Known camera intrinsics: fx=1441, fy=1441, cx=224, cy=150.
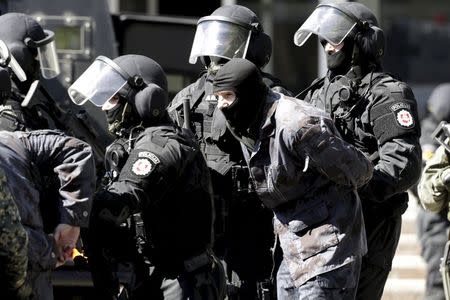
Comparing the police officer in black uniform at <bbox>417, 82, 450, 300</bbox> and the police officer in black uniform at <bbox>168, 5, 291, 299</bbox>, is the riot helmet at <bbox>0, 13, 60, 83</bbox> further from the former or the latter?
the police officer in black uniform at <bbox>417, 82, 450, 300</bbox>

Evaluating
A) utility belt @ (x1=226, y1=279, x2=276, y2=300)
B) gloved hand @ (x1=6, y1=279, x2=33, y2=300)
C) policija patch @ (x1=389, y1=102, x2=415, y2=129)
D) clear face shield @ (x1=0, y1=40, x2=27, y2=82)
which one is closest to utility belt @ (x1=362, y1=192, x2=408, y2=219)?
policija patch @ (x1=389, y1=102, x2=415, y2=129)

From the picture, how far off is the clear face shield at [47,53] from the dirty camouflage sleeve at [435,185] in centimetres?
212

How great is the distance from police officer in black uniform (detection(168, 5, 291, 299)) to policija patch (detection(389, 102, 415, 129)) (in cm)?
67

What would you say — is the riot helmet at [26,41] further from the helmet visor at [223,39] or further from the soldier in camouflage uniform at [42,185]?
the soldier in camouflage uniform at [42,185]

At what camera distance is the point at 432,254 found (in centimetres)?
948

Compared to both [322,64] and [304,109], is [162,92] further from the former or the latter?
[322,64]

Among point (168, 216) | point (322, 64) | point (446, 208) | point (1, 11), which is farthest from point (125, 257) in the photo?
point (322, 64)

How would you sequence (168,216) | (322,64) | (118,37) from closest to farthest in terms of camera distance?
1. (168,216)
2. (118,37)
3. (322,64)

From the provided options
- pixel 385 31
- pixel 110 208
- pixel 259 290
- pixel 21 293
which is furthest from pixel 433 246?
pixel 21 293

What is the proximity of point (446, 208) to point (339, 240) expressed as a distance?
2.12 metres

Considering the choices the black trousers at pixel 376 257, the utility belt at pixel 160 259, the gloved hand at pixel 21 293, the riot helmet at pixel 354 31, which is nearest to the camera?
the gloved hand at pixel 21 293

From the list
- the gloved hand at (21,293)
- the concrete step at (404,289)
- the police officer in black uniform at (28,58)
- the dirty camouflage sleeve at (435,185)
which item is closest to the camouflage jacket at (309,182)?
the gloved hand at (21,293)

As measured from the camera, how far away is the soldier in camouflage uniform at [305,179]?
6.12 metres

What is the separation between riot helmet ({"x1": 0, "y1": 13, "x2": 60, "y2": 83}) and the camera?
7426 millimetres
